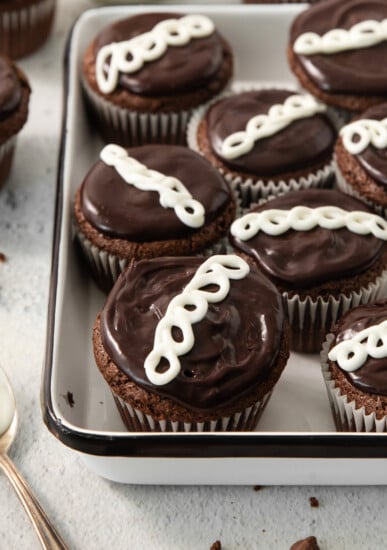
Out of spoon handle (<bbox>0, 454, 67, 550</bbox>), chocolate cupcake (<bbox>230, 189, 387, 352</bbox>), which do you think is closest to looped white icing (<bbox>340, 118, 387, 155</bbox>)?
chocolate cupcake (<bbox>230, 189, 387, 352</bbox>)

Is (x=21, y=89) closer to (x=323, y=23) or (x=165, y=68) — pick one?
(x=165, y=68)

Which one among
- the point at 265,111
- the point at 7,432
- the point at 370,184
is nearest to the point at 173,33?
the point at 265,111

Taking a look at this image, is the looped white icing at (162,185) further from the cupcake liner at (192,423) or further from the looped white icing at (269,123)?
the cupcake liner at (192,423)

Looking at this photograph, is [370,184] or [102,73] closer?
[370,184]

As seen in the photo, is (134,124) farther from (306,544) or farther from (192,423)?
(306,544)

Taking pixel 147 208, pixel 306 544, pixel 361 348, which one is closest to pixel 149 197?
pixel 147 208

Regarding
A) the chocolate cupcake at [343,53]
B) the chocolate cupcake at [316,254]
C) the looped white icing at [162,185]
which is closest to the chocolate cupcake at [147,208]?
the looped white icing at [162,185]
